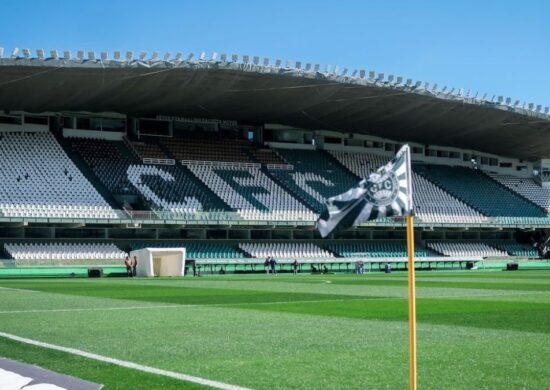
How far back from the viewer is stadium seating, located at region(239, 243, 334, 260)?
58781 millimetres

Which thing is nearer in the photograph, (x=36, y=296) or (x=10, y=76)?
(x=36, y=296)

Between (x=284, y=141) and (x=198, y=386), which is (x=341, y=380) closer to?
(x=198, y=386)

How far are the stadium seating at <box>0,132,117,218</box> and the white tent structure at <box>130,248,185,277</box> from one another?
817 centimetres

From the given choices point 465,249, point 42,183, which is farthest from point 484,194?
point 42,183

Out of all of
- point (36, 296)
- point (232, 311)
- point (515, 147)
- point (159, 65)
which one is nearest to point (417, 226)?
point (515, 147)

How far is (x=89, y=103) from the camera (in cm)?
5884

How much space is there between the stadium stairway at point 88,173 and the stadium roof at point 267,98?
2860 mm

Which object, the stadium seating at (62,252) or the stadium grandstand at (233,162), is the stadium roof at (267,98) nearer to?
the stadium grandstand at (233,162)

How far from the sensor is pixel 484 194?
73875 millimetres

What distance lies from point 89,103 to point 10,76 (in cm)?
899

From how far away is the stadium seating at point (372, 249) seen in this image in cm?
6191

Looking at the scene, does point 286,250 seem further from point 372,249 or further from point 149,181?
point 149,181

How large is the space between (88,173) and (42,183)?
4.16 metres

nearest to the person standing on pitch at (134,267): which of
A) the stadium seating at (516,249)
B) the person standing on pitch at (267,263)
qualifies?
the person standing on pitch at (267,263)
